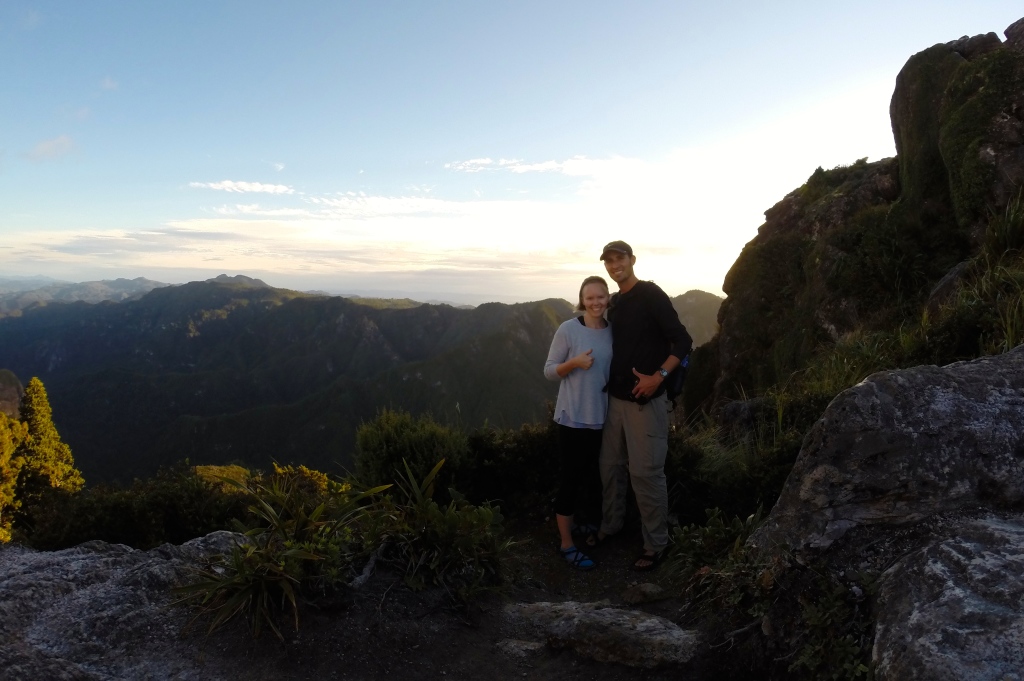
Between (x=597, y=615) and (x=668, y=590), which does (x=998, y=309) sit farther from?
(x=597, y=615)

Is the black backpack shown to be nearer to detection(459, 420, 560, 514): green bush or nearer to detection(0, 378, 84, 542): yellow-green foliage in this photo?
detection(459, 420, 560, 514): green bush

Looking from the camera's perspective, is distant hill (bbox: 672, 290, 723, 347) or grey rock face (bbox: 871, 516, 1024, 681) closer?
grey rock face (bbox: 871, 516, 1024, 681)

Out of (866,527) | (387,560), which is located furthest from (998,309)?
(387,560)

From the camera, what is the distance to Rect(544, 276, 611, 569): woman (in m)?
4.98

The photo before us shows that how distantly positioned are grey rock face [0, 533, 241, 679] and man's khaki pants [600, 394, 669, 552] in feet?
10.2

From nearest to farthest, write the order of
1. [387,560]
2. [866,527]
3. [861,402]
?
[866,527], [861,402], [387,560]

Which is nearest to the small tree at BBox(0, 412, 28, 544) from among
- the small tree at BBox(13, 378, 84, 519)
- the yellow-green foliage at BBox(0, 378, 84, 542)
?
the yellow-green foliage at BBox(0, 378, 84, 542)

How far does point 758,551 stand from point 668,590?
4.26 feet

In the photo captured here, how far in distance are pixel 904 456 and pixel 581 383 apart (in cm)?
241

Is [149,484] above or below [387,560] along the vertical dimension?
below

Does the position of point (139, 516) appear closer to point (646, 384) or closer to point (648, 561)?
point (648, 561)

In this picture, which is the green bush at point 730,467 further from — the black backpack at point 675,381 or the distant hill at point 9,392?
the distant hill at point 9,392

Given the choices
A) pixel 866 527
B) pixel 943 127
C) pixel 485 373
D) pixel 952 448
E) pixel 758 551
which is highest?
pixel 943 127

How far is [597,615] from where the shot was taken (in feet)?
11.7
